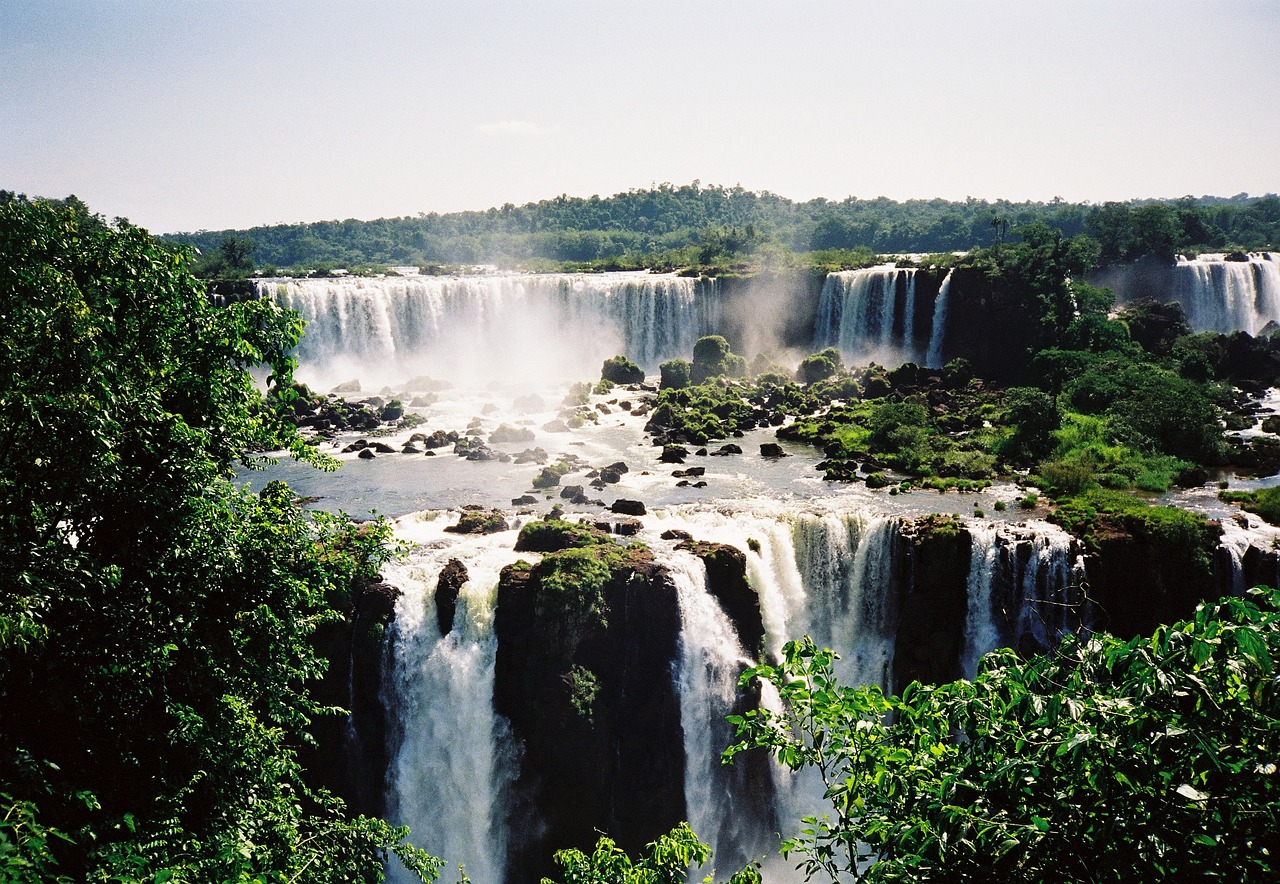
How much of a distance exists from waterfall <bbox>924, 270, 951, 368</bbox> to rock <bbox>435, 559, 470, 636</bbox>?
34490 millimetres

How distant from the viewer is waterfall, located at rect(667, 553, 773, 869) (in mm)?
19391

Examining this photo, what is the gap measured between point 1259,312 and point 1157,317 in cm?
956

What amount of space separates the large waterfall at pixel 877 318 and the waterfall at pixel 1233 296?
17377mm

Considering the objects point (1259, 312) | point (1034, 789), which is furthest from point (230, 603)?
point (1259, 312)

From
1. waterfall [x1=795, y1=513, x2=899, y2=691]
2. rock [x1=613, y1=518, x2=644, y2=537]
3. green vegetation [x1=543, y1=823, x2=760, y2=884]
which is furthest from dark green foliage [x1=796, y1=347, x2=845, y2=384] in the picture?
green vegetation [x1=543, y1=823, x2=760, y2=884]

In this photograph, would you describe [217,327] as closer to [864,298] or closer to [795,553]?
[795,553]

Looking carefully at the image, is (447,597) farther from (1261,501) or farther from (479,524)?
(1261,501)

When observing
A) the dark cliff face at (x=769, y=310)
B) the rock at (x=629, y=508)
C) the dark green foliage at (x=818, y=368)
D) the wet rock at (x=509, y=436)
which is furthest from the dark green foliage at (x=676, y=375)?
the rock at (x=629, y=508)

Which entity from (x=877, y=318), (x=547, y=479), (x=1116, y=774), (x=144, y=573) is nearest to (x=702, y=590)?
(x=547, y=479)

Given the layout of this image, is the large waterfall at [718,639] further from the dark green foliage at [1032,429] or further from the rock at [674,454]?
the rock at [674,454]

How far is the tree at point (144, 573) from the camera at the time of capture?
6766mm

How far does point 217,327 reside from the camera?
28.9 ft

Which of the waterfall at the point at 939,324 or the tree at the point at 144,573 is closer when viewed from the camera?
the tree at the point at 144,573

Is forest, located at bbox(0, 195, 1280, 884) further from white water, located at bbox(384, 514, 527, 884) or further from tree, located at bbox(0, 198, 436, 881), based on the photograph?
white water, located at bbox(384, 514, 527, 884)
